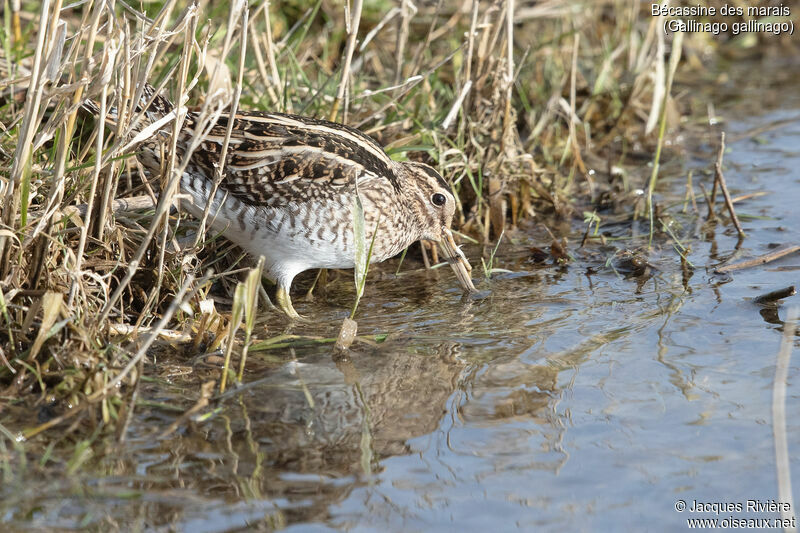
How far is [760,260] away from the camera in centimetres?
515

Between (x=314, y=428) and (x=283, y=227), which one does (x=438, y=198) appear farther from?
(x=314, y=428)

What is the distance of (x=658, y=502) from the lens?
315 cm

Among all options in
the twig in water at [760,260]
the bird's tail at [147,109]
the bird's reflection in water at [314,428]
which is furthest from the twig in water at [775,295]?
the bird's tail at [147,109]

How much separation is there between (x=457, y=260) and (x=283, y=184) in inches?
42.1

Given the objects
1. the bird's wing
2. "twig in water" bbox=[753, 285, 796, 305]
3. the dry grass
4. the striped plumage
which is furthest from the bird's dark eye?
"twig in water" bbox=[753, 285, 796, 305]

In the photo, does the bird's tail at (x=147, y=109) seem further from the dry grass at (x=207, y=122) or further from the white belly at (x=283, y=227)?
the white belly at (x=283, y=227)

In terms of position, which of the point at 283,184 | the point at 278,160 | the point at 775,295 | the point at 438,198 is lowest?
the point at 775,295

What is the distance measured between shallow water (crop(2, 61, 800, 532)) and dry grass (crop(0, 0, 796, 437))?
0.40 meters

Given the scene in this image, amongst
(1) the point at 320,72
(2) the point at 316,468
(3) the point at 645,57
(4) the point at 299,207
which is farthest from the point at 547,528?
(3) the point at 645,57

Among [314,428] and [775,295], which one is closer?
[314,428]

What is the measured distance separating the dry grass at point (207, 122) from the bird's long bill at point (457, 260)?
18.6 inches

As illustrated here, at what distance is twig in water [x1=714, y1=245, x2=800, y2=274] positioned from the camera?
201 inches

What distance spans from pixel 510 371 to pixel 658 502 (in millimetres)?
1063

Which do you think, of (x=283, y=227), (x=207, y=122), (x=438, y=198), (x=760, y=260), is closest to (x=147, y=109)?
(x=207, y=122)
